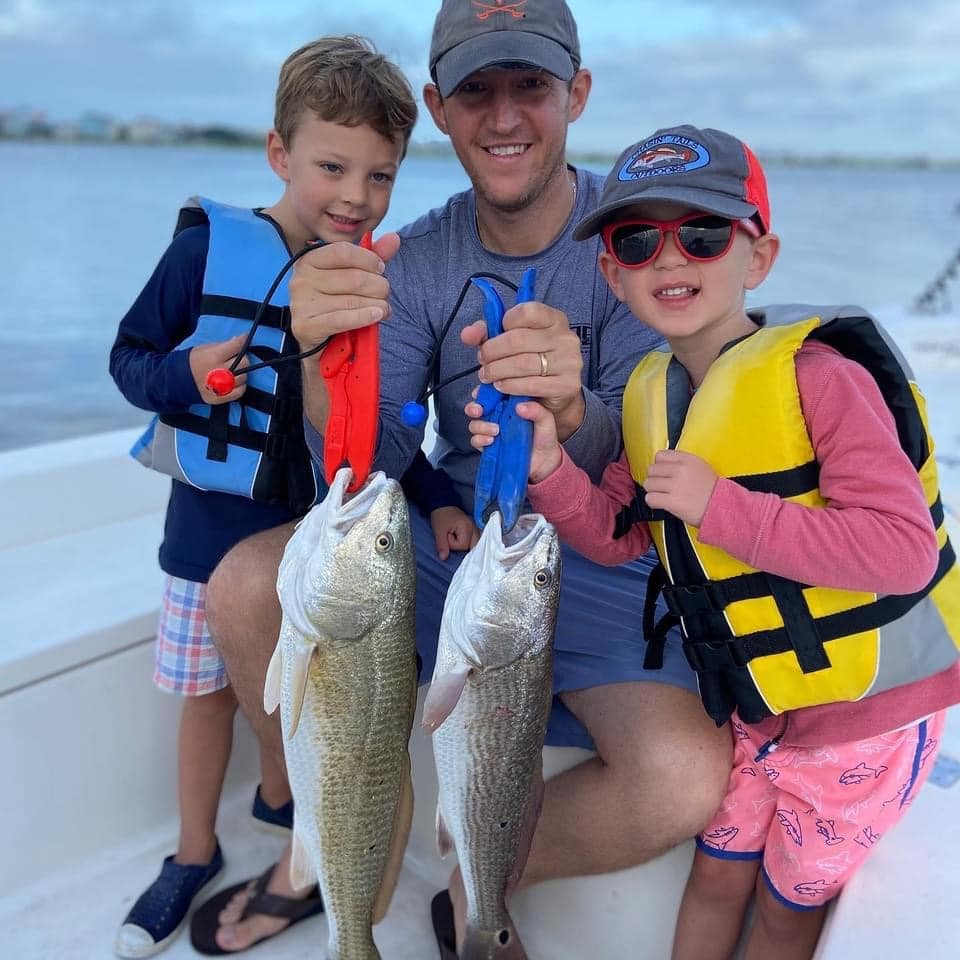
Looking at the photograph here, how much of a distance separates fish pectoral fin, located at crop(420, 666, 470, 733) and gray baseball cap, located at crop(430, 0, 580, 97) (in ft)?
4.28

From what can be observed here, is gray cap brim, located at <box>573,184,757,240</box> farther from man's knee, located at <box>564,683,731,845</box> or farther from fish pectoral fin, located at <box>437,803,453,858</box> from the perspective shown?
fish pectoral fin, located at <box>437,803,453,858</box>

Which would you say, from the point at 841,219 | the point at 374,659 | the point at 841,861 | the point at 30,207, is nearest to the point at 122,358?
the point at 374,659

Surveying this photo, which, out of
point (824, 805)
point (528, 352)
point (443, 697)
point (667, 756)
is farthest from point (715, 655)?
point (528, 352)

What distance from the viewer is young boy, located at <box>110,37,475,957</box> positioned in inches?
88.4

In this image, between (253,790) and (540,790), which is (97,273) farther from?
(540,790)

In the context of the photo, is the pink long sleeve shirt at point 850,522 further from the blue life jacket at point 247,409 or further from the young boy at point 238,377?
the blue life jacket at point 247,409

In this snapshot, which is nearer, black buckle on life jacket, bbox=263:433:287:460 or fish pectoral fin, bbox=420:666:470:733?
fish pectoral fin, bbox=420:666:470:733

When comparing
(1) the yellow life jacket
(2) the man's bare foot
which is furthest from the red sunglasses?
(2) the man's bare foot

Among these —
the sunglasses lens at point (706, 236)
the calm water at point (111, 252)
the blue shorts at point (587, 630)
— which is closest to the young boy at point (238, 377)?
the blue shorts at point (587, 630)

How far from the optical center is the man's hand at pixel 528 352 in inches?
62.4

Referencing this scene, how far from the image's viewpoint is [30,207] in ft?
78.9

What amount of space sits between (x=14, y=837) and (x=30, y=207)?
2506cm

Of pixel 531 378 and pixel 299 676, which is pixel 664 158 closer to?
pixel 531 378

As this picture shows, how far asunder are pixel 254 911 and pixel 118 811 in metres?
0.51
